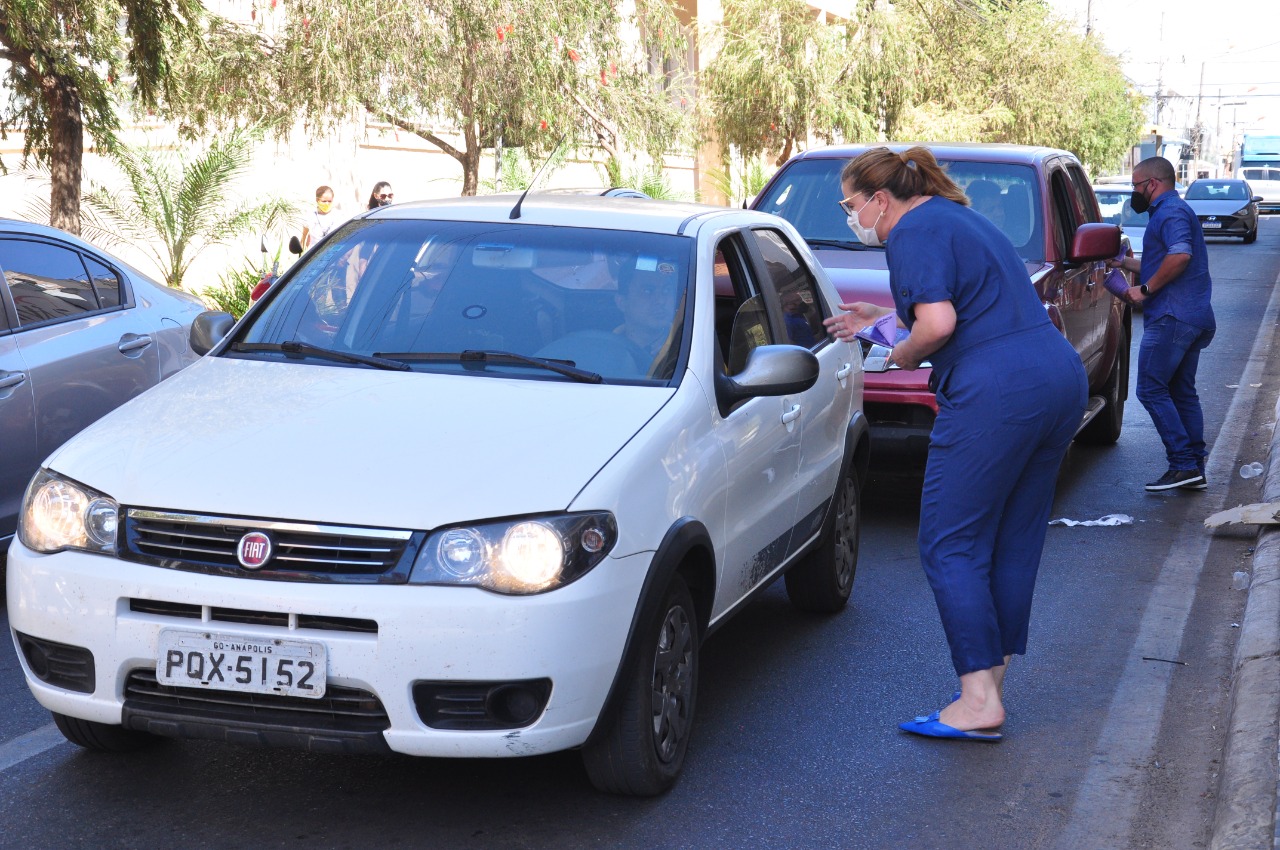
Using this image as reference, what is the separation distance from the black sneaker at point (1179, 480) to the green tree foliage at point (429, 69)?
7406 mm

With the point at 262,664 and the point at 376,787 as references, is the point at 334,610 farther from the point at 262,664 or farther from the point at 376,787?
the point at 376,787

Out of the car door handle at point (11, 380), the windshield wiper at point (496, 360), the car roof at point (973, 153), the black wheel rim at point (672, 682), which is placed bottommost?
the black wheel rim at point (672, 682)

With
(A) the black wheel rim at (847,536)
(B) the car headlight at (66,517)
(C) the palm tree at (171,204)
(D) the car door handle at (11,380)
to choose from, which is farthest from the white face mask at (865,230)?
(C) the palm tree at (171,204)

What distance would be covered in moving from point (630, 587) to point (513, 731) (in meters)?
0.45

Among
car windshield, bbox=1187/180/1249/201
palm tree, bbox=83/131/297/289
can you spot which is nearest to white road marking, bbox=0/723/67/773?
palm tree, bbox=83/131/297/289

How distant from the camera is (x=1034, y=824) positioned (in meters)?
4.21

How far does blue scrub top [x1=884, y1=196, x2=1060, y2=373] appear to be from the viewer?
4.51m

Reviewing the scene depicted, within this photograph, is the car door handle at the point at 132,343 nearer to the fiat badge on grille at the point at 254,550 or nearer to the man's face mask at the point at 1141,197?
the fiat badge on grille at the point at 254,550

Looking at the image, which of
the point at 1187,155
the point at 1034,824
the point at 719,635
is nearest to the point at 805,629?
the point at 719,635

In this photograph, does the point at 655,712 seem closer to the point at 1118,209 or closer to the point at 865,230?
the point at 865,230

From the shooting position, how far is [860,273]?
26.6 ft

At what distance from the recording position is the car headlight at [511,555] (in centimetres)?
364

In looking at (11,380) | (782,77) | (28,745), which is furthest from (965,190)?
(782,77)

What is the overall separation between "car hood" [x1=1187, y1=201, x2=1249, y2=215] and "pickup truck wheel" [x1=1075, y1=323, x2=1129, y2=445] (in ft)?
96.1
